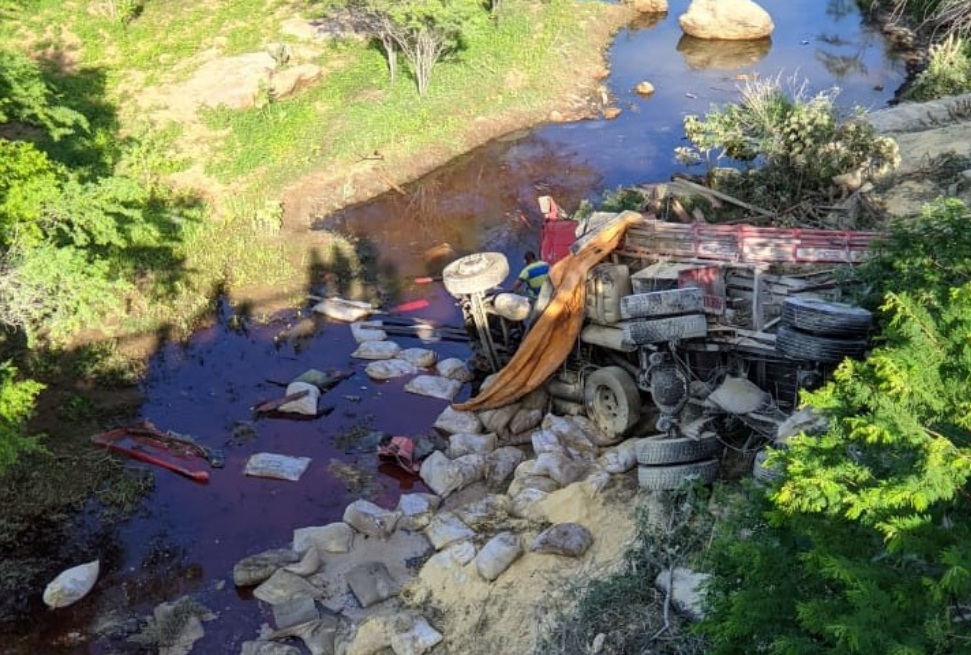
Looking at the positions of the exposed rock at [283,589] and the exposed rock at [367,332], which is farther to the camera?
the exposed rock at [367,332]

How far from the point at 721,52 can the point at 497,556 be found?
77.3 feet

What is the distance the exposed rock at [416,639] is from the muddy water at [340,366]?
1853mm

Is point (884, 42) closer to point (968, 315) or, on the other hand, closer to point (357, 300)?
point (357, 300)

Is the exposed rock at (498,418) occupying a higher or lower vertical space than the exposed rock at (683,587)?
lower

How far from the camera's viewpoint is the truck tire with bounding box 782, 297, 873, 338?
27.3ft

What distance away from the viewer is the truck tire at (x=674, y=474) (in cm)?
932

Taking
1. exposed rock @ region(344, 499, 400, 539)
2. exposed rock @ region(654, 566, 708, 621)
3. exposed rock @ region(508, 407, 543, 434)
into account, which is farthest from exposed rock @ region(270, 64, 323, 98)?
exposed rock @ region(654, 566, 708, 621)

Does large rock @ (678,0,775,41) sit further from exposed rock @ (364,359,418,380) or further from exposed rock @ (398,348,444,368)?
exposed rock @ (364,359,418,380)

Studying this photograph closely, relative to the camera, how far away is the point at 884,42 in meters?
29.7

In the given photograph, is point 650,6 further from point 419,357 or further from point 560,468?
point 560,468

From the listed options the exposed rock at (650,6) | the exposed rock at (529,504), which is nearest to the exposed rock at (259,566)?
the exposed rock at (529,504)

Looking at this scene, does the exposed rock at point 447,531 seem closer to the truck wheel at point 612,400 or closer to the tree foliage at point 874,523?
the truck wheel at point 612,400

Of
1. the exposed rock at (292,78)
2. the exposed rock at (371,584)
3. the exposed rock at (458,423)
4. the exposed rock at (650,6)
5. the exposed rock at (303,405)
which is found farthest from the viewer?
the exposed rock at (650,6)

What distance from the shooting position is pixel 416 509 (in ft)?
37.0
